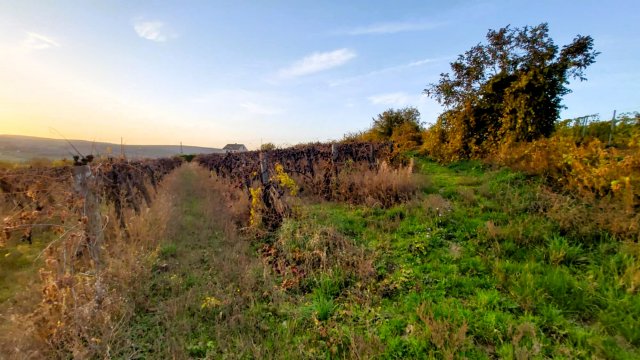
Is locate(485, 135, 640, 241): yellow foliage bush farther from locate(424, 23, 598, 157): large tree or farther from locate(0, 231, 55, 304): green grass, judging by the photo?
locate(0, 231, 55, 304): green grass

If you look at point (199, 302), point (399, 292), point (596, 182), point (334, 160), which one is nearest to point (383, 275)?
point (399, 292)

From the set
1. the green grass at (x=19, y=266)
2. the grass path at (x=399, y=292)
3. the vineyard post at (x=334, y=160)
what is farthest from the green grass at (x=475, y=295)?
the green grass at (x=19, y=266)

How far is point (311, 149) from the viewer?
1282cm

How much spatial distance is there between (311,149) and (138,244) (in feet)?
28.0

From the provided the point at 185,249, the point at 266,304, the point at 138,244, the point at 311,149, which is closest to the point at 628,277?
the point at 266,304

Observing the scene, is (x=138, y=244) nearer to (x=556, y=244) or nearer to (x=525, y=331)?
(x=525, y=331)

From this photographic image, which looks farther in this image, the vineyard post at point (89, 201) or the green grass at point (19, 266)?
the green grass at point (19, 266)

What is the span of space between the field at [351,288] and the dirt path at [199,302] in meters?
0.02

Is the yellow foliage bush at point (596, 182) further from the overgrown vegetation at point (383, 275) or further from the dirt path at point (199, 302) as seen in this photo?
the dirt path at point (199, 302)

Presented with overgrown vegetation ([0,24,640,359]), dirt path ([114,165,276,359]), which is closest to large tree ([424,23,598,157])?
overgrown vegetation ([0,24,640,359])

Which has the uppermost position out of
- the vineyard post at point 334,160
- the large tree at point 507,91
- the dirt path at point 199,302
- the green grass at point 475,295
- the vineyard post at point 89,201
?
the large tree at point 507,91

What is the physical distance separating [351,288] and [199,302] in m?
1.98

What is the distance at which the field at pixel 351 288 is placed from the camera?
8.81ft

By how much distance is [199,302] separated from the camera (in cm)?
359
